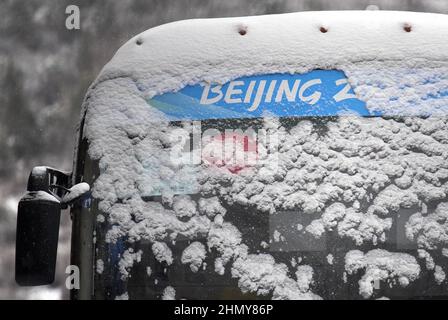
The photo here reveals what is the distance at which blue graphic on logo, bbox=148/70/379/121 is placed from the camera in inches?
133

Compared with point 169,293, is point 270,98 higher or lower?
higher

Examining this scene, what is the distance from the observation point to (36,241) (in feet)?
10.9

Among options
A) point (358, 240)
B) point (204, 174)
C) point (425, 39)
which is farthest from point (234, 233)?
point (425, 39)

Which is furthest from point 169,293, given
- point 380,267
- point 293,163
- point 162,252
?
point 380,267

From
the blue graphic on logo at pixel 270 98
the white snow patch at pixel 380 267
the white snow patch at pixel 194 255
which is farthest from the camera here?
the blue graphic on logo at pixel 270 98

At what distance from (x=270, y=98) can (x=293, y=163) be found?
0.34 meters

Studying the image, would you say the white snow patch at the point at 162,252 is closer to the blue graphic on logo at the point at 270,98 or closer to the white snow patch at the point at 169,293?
the white snow patch at the point at 169,293

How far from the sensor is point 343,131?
10.9 ft

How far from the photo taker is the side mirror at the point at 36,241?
3.30 meters

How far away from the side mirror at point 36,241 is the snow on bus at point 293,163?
0.26 m

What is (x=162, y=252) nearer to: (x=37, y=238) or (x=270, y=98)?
(x=37, y=238)

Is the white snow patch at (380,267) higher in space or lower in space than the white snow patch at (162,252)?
lower

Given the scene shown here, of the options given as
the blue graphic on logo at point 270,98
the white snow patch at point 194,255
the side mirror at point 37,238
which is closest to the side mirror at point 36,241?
the side mirror at point 37,238

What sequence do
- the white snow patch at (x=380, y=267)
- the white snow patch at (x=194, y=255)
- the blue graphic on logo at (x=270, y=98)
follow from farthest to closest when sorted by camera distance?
the blue graphic on logo at (x=270, y=98), the white snow patch at (x=194, y=255), the white snow patch at (x=380, y=267)
